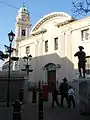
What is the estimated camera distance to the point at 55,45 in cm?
3722

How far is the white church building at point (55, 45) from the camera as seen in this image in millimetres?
32812

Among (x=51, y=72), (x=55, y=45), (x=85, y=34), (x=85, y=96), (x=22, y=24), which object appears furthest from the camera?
(x=22, y=24)

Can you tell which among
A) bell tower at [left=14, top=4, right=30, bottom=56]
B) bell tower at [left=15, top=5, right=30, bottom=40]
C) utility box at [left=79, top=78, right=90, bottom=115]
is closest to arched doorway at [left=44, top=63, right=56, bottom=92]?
bell tower at [left=14, top=4, right=30, bottom=56]

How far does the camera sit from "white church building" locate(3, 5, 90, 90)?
108 ft

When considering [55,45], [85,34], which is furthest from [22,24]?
[85,34]

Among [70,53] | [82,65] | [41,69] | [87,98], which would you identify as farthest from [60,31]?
[87,98]

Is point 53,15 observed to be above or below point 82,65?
above

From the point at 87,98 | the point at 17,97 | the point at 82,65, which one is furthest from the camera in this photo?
the point at 17,97

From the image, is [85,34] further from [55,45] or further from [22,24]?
[22,24]

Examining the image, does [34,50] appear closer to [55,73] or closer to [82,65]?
[55,73]

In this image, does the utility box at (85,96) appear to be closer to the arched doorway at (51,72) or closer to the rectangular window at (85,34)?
the rectangular window at (85,34)

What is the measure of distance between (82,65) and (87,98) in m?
3.60

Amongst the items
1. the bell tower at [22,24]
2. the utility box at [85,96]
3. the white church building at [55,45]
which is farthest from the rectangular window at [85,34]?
the bell tower at [22,24]

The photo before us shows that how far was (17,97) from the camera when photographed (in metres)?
18.6
